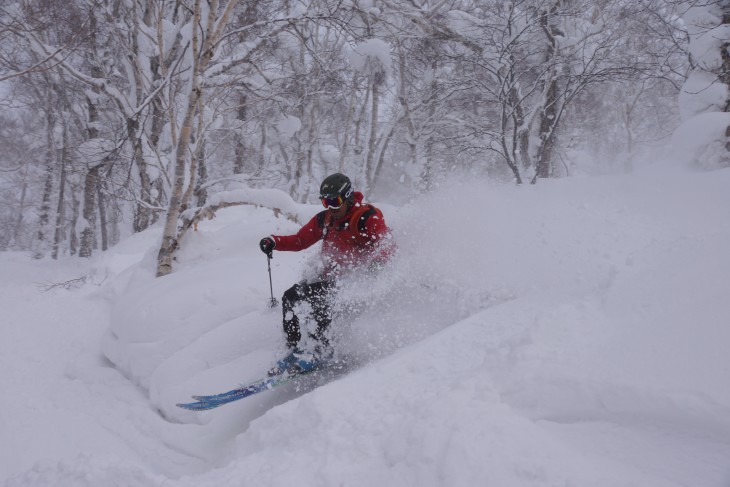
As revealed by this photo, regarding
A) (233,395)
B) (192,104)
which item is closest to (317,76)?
(192,104)

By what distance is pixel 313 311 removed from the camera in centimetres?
383

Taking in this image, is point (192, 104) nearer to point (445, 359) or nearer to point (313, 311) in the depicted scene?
point (313, 311)

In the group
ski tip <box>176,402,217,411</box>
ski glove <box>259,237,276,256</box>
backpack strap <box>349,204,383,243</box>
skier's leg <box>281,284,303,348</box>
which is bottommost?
ski tip <box>176,402,217,411</box>

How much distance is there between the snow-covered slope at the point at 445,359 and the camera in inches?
71.4

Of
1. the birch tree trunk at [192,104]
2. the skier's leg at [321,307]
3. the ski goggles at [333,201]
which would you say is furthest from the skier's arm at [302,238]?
the birch tree trunk at [192,104]

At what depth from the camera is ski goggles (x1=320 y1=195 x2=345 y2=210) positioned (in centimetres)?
397

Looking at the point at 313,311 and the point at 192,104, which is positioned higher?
the point at 192,104

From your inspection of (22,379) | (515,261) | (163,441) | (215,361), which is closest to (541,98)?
(515,261)

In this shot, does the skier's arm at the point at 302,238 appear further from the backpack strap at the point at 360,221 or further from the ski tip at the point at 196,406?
the ski tip at the point at 196,406

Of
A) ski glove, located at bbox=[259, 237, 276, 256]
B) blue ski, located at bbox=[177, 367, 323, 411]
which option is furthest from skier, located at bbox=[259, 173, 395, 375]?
ski glove, located at bbox=[259, 237, 276, 256]

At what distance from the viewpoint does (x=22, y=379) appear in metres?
4.43

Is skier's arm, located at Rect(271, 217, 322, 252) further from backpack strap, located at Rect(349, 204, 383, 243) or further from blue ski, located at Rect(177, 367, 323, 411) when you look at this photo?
blue ski, located at Rect(177, 367, 323, 411)

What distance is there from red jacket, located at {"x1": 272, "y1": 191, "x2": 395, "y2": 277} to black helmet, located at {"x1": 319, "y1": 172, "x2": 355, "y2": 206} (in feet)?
0.44

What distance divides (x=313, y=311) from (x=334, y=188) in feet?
3.84
